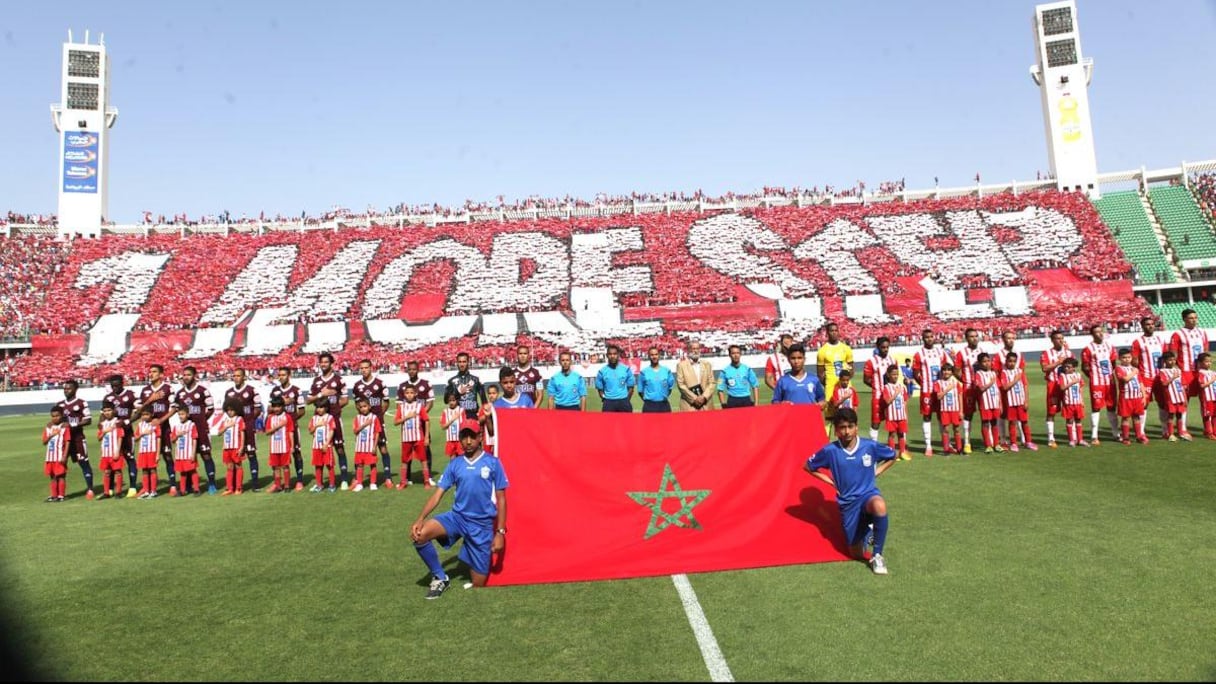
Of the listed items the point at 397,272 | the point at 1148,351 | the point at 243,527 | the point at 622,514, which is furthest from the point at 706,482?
the point at 397,272

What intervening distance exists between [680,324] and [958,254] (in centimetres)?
1841

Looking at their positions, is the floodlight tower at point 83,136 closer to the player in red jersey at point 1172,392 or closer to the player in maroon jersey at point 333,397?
the player in maroon jersey at point 333,397

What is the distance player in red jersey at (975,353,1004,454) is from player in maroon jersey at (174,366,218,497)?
1252cm

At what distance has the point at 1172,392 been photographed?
1175 centimetres

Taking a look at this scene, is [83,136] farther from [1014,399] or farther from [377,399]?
[1014,399]

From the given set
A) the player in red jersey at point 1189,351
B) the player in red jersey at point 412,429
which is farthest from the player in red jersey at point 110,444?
the player in red jersey at point 1189,351

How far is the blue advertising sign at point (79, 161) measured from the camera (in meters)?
50.5

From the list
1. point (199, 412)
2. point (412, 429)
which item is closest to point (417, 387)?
point (412, 429)

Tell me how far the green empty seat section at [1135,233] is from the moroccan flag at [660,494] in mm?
44132

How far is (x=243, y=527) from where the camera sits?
8492 mm

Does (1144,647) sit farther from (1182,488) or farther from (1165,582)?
(1182,488)

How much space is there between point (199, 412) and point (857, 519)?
33.5 ft

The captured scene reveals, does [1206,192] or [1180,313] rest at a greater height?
[1206,192]

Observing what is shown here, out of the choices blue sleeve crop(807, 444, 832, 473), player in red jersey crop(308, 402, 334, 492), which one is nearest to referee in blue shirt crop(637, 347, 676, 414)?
blue sleeve crop(807, 444, 832, 473)
